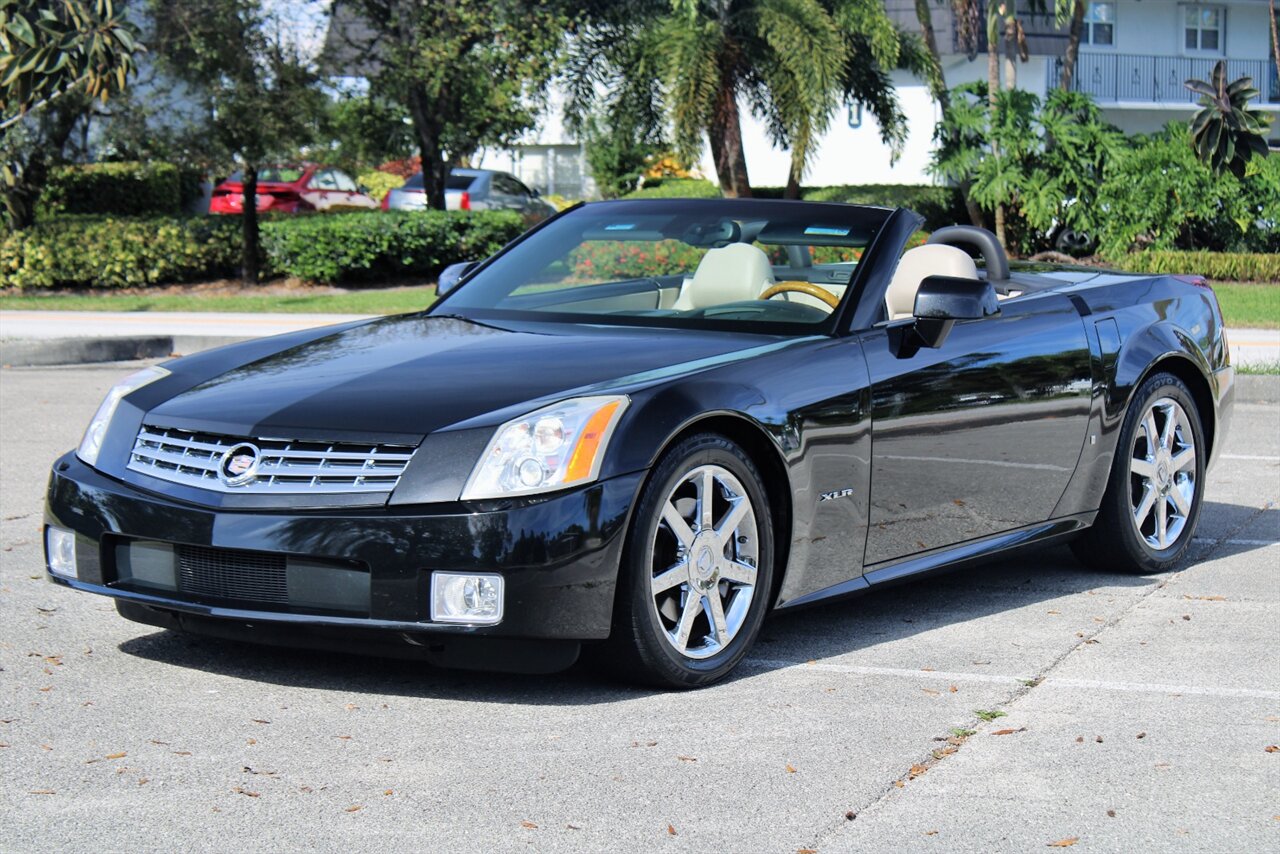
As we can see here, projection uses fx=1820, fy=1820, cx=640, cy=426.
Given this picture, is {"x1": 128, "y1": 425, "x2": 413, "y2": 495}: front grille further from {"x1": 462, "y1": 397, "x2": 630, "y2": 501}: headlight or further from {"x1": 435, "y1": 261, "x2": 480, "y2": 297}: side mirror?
{"x1": 435, "y1": 261, "x2": 480, "y2": 297}: side mirror

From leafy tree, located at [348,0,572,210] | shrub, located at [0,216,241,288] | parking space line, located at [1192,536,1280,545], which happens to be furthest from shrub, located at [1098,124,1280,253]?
parking space line, located at [1192,536,1280,545]

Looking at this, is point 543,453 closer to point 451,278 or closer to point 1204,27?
point 451,278

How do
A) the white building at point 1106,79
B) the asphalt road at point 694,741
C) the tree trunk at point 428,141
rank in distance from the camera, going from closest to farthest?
the asphalt road at point 694,741
the tree trunk at point 428,141
the white building at point 1106,79

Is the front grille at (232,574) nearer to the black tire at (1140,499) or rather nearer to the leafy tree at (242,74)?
the black tire at (1140,499)

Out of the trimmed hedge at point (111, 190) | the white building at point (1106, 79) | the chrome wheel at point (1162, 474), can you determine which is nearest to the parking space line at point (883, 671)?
the chrome wheel at point (1162, 474)

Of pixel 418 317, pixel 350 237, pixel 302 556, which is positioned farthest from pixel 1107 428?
pixel 350 237

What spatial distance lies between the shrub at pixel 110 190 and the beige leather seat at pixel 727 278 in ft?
69.8

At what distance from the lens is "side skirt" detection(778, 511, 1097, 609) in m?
5.63

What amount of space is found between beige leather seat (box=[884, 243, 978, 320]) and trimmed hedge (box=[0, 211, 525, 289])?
18102mm

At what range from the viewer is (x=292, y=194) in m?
34.8

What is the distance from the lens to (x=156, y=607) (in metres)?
5.02

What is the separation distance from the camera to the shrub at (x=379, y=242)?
24.5 m

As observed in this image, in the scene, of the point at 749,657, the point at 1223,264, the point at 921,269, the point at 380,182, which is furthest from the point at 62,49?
the point at 380,182

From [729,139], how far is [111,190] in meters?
10.2
